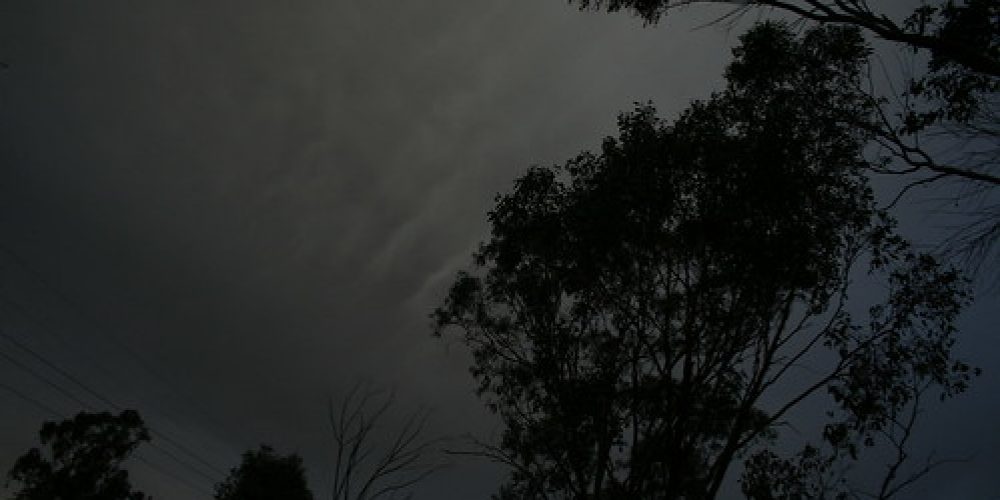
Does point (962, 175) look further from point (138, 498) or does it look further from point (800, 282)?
point (138, 498)

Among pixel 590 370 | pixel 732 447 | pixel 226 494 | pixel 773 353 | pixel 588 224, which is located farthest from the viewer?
pixel 226 494

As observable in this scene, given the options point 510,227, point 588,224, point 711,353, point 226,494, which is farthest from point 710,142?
point 226,494

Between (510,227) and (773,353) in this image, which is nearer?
(773,353)

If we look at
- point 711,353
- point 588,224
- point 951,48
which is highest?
point 588,224

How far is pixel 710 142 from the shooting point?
14289 mm

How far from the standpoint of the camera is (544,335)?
17719 mm

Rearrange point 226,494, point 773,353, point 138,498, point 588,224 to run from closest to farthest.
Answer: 1. point 773,353
2. point 588,224
3. point 226,494
4. point 138,498

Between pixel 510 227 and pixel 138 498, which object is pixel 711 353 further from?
pixel 138 498

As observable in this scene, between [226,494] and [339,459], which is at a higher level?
[226,494]

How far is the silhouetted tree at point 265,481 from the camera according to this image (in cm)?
3956

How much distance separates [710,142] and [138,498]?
49.4 metres

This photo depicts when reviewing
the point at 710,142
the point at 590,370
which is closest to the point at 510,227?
the point at 590,370

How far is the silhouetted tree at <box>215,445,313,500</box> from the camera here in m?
39.6

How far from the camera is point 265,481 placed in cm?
3959
